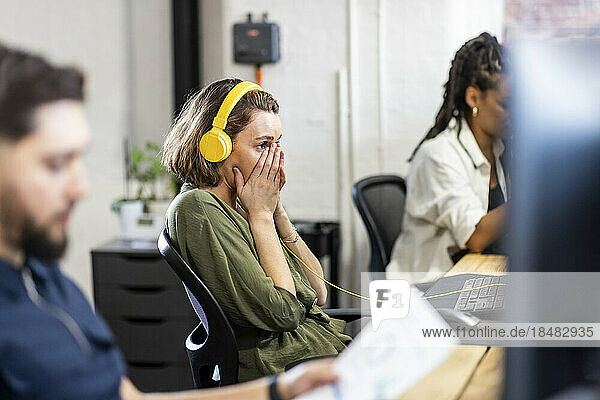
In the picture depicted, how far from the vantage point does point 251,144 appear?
132cm

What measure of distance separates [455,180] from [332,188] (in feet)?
2.99

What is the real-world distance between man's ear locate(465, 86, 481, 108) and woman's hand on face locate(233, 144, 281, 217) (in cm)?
105

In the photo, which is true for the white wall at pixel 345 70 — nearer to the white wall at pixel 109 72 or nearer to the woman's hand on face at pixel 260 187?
the white wall at pixel 109 72

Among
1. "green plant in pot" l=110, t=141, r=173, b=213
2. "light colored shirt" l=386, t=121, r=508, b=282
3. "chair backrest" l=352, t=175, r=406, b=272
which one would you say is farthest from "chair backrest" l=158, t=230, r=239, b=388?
"green plant in pot" l=110, t=141, r=173, b=213

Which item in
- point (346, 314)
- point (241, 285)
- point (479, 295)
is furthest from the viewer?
point (346, 314)

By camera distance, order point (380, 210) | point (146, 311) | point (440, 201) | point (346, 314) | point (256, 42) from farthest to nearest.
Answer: point (256, 42) → point (146, 311) → point (380, 210) → point (440, 201) → point (346, 314)

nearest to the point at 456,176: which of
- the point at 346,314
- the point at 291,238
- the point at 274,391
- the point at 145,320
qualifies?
the point at 346,314

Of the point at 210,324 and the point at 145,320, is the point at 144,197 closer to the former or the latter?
the point at 145,320

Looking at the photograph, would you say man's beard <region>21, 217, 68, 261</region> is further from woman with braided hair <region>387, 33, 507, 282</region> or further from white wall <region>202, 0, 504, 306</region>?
white wall <region>202, 0, 504, 306</region>

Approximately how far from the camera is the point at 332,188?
3008mm

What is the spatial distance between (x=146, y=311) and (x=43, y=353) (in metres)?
2.04

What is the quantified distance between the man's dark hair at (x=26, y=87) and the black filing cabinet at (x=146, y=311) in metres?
2.00

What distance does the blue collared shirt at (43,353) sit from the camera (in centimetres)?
61

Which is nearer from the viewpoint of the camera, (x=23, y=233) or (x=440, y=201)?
(x=23, y=233)
